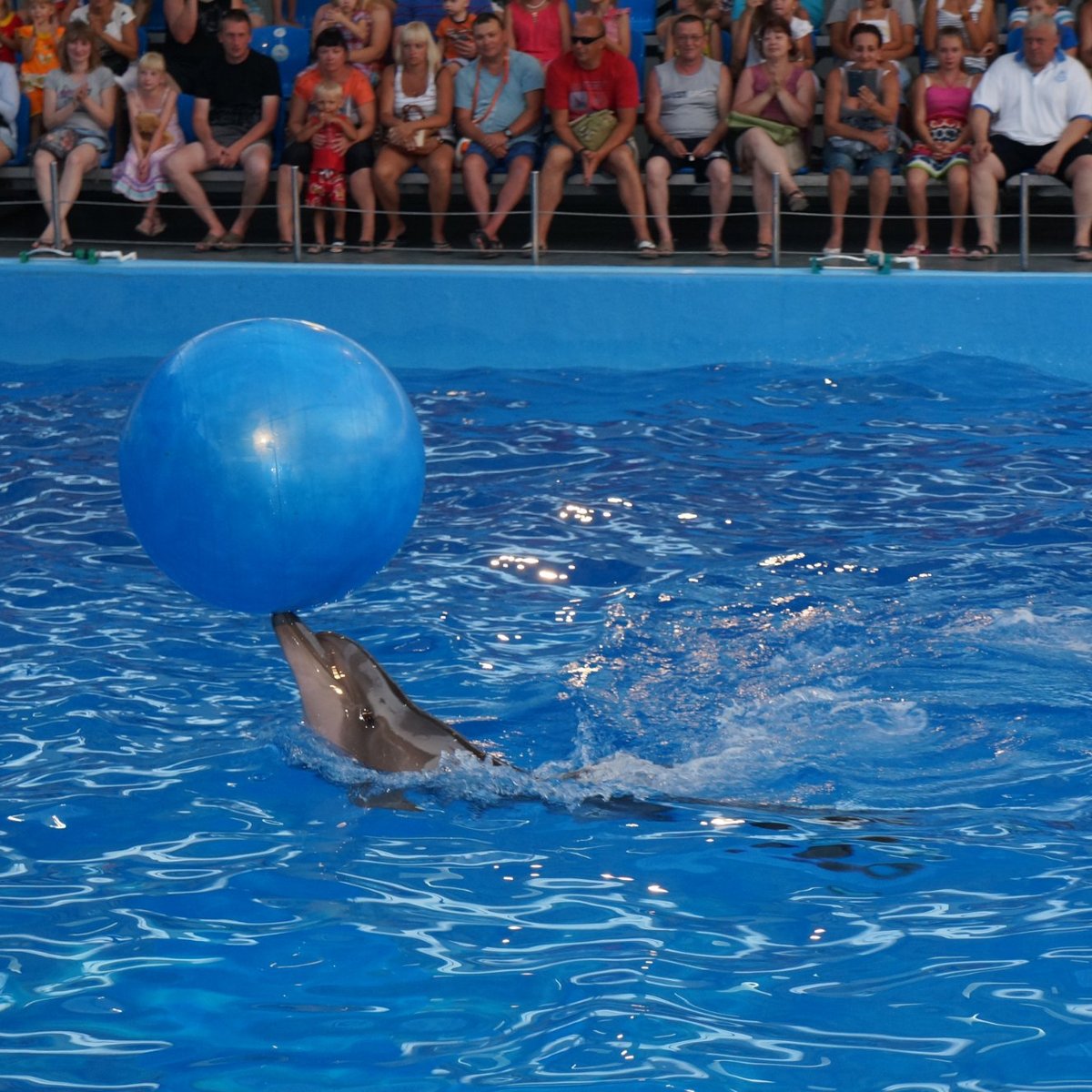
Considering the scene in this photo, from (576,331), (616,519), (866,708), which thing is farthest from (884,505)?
(576,331)

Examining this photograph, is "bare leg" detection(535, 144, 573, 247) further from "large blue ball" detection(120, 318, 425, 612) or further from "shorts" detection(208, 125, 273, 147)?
"large blue ball" detection(120, 318, 425, 612)

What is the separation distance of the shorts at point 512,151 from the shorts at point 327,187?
33.5 inches

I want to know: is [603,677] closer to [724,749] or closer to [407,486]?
[724,749]

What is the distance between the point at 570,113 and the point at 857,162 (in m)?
1.90

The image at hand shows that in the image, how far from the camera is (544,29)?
11188mm

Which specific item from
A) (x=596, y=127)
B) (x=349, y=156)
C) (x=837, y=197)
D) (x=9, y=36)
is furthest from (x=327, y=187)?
(x=837, y=197)

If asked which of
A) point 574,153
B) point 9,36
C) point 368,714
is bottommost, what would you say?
point 368,714

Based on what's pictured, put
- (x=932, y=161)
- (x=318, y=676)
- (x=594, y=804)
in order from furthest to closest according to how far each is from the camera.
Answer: (x=932, y=161) → (x=594, y=804) → (x=318, y=676)

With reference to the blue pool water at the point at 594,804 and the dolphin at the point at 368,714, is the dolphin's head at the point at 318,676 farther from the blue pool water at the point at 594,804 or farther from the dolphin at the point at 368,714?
the blue pool water at the point at 594,804

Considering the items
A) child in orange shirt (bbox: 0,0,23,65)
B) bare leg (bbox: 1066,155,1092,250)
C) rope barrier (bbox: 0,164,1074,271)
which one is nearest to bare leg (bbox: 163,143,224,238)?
rope barrier (bbox: 0,164,1074,271)

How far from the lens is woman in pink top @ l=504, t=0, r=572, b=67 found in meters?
11.2

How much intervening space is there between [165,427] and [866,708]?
7.99 ft

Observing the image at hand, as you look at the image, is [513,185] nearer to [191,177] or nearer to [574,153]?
[574,153]

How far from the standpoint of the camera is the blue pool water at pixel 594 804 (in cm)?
335
